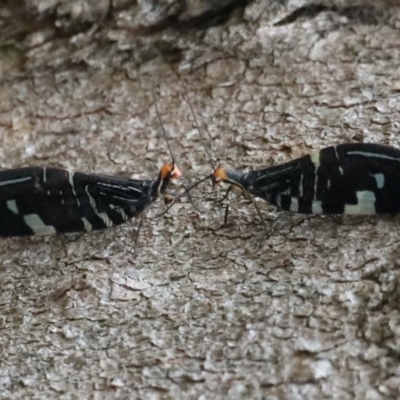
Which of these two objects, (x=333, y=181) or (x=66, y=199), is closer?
(x=333, y=181)

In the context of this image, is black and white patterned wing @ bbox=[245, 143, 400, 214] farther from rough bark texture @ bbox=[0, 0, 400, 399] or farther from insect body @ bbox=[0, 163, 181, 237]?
insect body @ bbox=[0, 163, 181, 237]

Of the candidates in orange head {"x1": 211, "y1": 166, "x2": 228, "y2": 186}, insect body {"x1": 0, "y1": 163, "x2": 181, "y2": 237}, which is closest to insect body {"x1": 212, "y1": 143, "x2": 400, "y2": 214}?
orange head {"x1": 211, "y1": 166, "x2": 228, "y2": 186}

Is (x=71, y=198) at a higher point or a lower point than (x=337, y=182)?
higher

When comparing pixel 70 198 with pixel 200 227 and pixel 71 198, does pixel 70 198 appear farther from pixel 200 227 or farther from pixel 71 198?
pixel 200 227

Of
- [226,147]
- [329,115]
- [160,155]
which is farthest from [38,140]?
[329,115]

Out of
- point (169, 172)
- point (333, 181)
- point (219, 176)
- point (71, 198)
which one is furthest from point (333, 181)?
point (71, 198)

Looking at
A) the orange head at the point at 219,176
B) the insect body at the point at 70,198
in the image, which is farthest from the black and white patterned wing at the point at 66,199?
the orange head at the point at 219,176

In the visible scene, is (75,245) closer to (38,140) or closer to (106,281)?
(106,281)

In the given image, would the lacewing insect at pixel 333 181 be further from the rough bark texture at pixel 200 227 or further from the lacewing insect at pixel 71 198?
the lacewing insect at pixel 71 198
